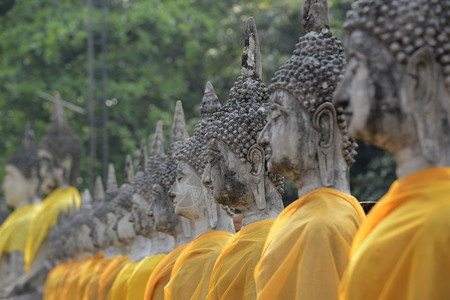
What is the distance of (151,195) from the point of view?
905cm

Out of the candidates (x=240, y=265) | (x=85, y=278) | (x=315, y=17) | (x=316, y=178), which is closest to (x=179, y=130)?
Answer: (x=240, y=265)

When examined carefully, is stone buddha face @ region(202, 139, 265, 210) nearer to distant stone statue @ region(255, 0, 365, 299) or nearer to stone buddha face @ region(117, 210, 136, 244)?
distant stone statue @ region(255, 0, 365, 299)

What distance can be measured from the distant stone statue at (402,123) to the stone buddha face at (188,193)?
373 centimetres

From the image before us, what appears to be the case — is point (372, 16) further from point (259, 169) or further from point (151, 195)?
point (151, 195)

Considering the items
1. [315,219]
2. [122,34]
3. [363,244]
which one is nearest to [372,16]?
[363,244]

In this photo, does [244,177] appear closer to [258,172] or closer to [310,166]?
[258,172]

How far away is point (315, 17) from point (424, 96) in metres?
2.00

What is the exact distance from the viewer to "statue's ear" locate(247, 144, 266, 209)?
252 inches

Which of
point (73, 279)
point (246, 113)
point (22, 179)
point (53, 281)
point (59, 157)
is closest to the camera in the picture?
point (246, 113)

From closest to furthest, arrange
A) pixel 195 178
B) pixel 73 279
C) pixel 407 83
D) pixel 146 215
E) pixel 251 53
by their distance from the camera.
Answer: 1. pixel 407 83
2. pixel 251 53
3. pixel 195 178
4. pixel 146 215
5. pixel 73 279

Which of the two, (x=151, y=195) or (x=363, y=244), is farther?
(x=151, y=195)

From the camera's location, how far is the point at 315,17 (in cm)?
575

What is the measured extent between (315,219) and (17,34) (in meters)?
21.6

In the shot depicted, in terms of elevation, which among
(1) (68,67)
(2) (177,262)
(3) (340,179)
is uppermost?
(1) (68,67)
